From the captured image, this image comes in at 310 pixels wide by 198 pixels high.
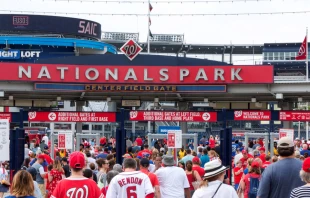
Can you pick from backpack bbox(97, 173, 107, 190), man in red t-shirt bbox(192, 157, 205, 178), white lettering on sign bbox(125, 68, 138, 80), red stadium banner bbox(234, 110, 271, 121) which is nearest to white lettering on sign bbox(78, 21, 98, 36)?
white lettering on sign bbox(125, 68, 138, 80)

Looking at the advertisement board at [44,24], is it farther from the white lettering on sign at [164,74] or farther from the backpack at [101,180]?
the backpack at [101,180]

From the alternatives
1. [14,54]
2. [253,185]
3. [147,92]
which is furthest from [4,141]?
[14,54]

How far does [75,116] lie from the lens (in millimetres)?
27312

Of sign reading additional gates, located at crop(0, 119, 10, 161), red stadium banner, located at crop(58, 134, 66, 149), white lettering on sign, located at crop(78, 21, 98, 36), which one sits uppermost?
white lettering on sign, located at crop(78, 21, 98, 36)

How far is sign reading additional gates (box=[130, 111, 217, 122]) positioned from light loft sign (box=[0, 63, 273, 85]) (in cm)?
824

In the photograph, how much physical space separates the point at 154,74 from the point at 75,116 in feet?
31.6

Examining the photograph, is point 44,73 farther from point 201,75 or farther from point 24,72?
point 201,75

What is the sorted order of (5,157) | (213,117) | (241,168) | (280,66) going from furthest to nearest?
(280,66)
(213,117)
(241,168)
(5,157)

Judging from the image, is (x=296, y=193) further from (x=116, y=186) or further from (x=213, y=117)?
(x=213, y=117)

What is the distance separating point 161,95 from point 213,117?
37.9 feet

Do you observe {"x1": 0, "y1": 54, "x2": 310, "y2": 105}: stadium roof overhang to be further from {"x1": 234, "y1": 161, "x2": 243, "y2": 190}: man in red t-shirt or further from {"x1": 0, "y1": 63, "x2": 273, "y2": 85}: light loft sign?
{"x1": 234, "y1": 161, "x2": 243, "y2": 190}: man in red t-shirt

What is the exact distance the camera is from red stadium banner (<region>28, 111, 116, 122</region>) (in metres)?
26.8

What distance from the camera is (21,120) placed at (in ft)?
74.6

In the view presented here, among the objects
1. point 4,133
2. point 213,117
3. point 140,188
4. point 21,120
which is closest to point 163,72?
point 213,117
